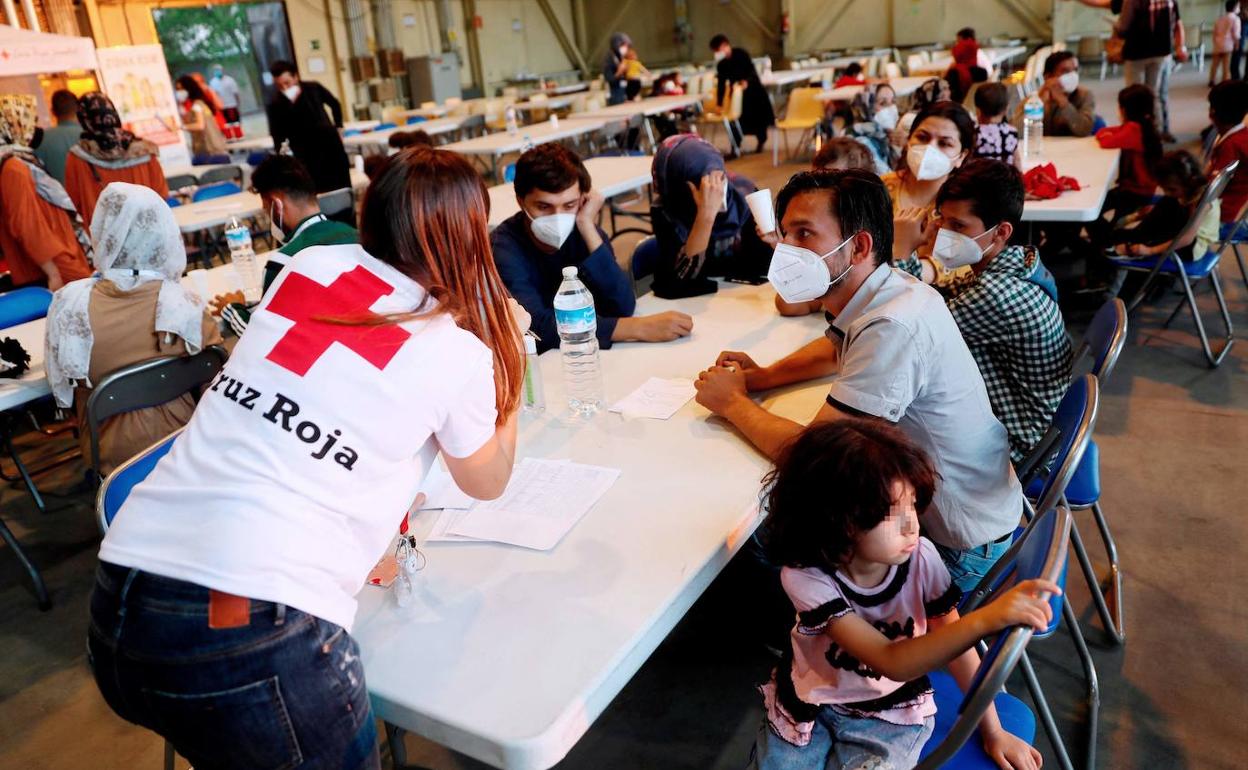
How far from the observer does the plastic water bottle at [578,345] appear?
2180mm

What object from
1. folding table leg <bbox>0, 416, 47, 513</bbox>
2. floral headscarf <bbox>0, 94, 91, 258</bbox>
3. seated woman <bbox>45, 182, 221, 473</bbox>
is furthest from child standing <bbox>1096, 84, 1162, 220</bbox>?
floral headscarf <bbox>0, 94, 91, 258</bbox>

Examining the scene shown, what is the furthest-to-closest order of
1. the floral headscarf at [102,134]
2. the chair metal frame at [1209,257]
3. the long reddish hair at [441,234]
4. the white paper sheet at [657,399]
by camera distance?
the floral headscarf at [102,134]
the chair metal frame at [1209,257]
the white paper sheet at [657,399]
the long reddish hair at [441,234]

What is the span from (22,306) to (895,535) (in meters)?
3.90

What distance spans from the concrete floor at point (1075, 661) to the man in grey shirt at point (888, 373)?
0.64 meters

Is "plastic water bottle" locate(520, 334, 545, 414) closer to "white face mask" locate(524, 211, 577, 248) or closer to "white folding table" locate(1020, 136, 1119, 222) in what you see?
"white face mask" locate(524, 211, 577, 248)

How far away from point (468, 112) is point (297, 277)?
428 inches

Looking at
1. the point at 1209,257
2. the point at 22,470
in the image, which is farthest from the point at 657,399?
the point at 1209,257

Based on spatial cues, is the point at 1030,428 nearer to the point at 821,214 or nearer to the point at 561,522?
the point at 821,214

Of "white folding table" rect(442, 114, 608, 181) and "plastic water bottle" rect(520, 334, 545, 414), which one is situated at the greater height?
"white folding table" rect(442, 114, 608, 181)

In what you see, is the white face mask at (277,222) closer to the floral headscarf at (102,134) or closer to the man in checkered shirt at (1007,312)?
the floral headscarf at (102,134)

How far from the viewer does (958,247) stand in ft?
8.30

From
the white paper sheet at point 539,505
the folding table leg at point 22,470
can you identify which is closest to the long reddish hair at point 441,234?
the white paper sheet at point 539,505

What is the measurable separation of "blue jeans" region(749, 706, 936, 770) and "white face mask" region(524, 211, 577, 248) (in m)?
1.61

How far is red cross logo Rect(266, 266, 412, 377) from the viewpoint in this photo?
46.3 inches
